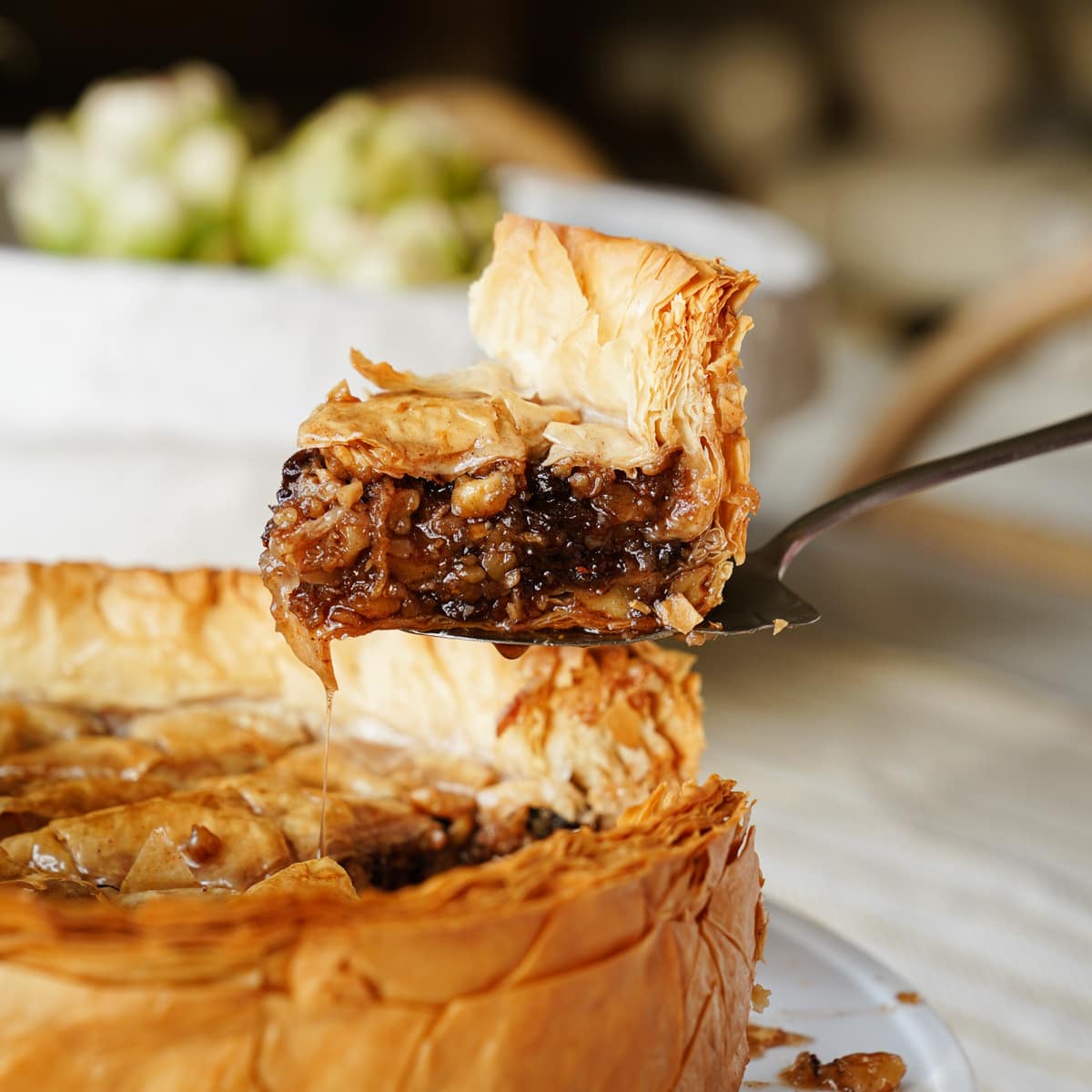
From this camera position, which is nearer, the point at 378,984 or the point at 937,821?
the point at 378,984

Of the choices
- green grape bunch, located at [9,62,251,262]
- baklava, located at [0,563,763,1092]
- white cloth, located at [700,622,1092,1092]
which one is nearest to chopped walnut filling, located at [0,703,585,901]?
baklava, located at [0,563,763,1092]

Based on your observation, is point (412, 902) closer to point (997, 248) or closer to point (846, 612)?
point (846, 612)

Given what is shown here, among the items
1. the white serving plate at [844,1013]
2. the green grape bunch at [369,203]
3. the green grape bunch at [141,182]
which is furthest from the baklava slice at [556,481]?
the green grape bunch at [141,182]

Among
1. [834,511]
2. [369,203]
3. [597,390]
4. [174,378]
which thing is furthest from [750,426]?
[597,390]

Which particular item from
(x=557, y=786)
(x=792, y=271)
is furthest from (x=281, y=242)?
(x=557, y=786)

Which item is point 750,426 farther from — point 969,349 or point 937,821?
point 969,349
